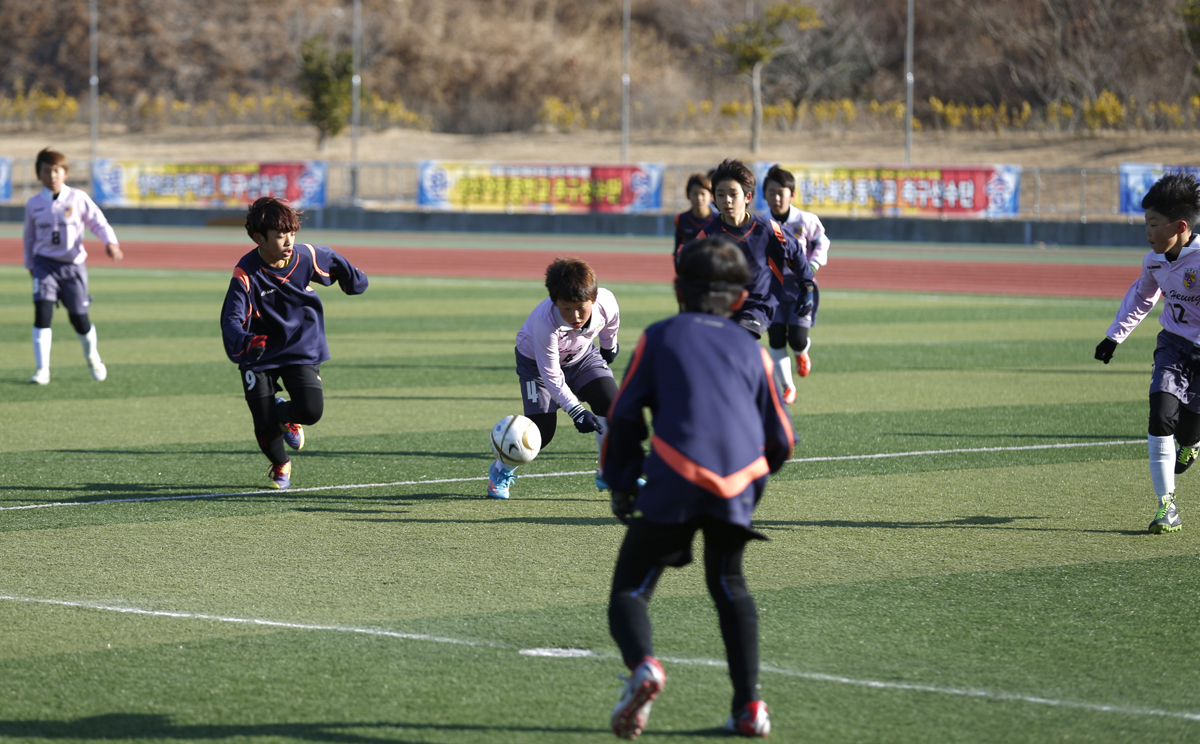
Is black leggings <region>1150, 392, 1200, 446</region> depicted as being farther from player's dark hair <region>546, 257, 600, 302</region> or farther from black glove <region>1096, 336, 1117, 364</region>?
player's dark hair <region>546, 257, 600, 302</region>

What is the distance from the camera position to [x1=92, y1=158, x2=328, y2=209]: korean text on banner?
46.2 m

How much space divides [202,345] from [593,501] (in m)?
9.45

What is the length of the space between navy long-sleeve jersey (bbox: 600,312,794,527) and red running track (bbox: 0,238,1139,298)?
21286 millimetres

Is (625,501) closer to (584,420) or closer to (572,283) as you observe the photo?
(572,283)

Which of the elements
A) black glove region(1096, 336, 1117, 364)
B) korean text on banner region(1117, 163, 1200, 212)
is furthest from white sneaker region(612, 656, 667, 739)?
korean text on banner region(1117, 163, 1200, 212)

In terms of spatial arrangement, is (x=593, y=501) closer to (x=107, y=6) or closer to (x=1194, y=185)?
(x=1194, y=185)

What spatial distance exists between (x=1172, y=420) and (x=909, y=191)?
108 ft

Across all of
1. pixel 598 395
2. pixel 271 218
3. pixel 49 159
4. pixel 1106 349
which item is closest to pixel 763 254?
pixel 598 395

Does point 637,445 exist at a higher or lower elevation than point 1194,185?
Result: lower

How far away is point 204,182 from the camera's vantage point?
46875 millimetres

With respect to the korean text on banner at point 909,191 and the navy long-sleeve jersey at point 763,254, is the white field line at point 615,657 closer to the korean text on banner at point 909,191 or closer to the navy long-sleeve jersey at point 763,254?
the navy long-sleeve jersey at point 763,254

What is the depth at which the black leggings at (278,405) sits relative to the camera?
8289 mm

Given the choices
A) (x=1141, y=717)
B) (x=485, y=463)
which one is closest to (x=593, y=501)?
(x=485, y=463)

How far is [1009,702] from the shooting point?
4.68 m
